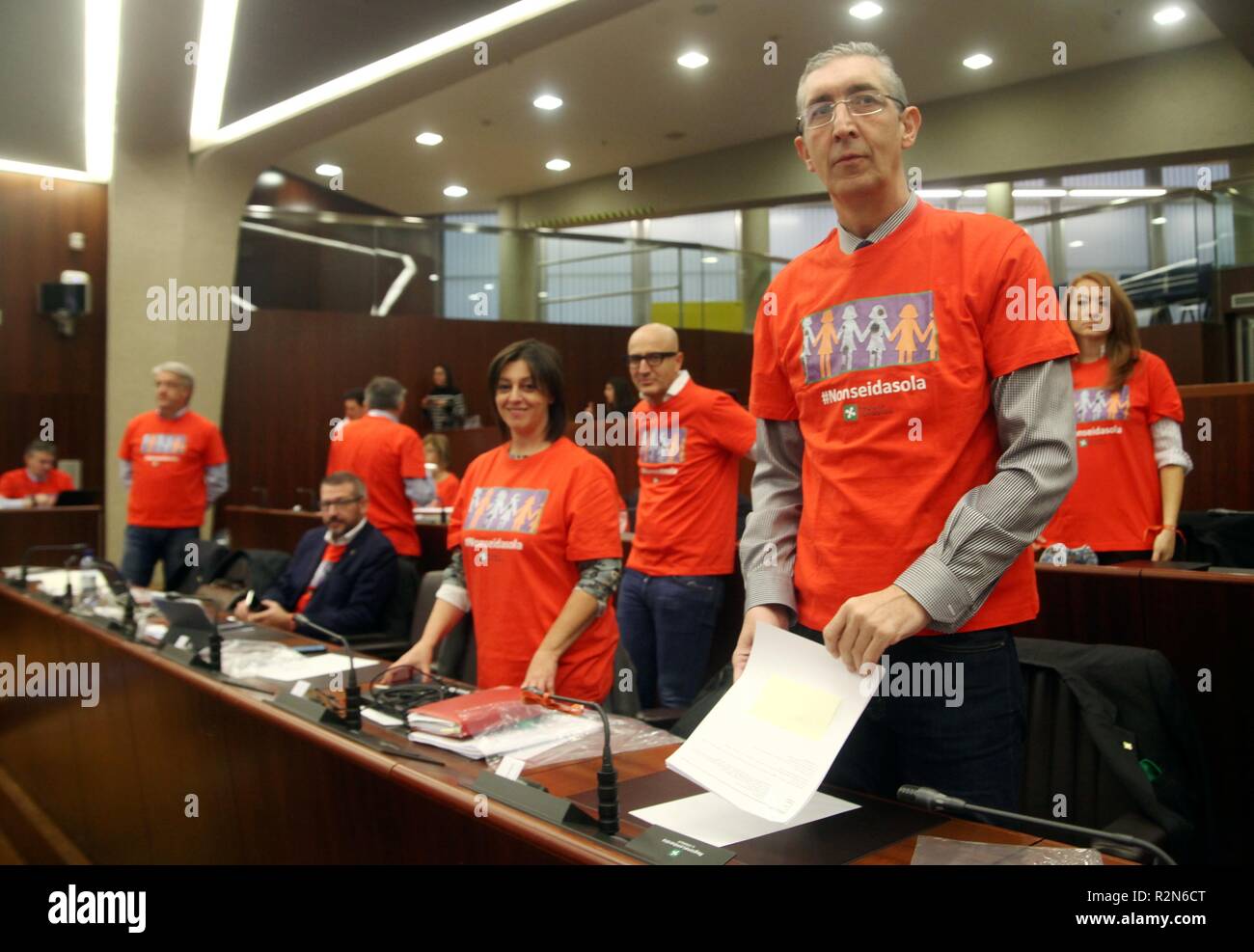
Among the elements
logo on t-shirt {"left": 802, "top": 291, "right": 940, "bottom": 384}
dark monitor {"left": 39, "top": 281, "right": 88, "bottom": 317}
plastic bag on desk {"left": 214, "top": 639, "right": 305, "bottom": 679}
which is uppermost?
dark monitor {"left": 39, "top": 281, "right": 88, "bottom": 317}

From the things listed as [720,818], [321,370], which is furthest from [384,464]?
[321,370]

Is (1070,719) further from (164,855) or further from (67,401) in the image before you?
(67,401)

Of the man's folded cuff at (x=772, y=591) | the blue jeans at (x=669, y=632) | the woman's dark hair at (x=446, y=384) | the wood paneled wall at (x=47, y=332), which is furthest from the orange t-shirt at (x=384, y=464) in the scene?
the woman's dark hair at (x=446, y=384)

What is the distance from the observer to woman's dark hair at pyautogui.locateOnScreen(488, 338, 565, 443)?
8.20ft

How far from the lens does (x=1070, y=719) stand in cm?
188

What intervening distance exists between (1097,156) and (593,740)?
825cm

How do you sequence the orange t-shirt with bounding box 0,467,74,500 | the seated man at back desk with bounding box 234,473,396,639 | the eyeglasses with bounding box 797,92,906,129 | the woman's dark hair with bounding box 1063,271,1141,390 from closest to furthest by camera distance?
the eyeglasses with bounding box 797,92,906,129 < the woman's dark hair with bounding box 1063,271,1141,390 < the seated man at back desk with bounding box 234,473,396,639 < the orange t-shirt with bounding box 0,467,74,500

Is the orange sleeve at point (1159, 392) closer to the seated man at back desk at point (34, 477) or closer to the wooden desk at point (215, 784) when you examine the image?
the wooden desk at point (215, 784)

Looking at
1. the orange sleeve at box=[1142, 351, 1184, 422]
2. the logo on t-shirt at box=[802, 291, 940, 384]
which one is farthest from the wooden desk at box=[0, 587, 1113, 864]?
the orange sleeve at box=[1142, 351, 1184, 422]

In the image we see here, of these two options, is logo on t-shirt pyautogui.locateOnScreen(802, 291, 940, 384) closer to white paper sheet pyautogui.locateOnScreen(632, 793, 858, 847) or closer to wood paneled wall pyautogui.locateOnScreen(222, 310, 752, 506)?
white paper sheet pyautogui.locateOnScreen(632, 793, 858, 847)

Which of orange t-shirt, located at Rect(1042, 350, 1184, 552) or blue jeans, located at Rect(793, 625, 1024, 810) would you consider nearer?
blue jeans, located at Rect(793, 625, 1024, 810)

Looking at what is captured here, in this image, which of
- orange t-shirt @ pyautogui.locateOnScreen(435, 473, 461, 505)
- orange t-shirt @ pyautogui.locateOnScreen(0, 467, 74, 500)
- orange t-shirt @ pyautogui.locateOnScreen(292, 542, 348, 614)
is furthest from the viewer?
orange t-shirt @ pyautogui.locateOnScreen(0, 467, 74, 500)

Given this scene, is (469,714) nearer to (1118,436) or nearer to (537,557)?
(537,557)

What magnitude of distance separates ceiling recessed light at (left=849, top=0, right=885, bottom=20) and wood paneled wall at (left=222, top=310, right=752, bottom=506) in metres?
3.60
